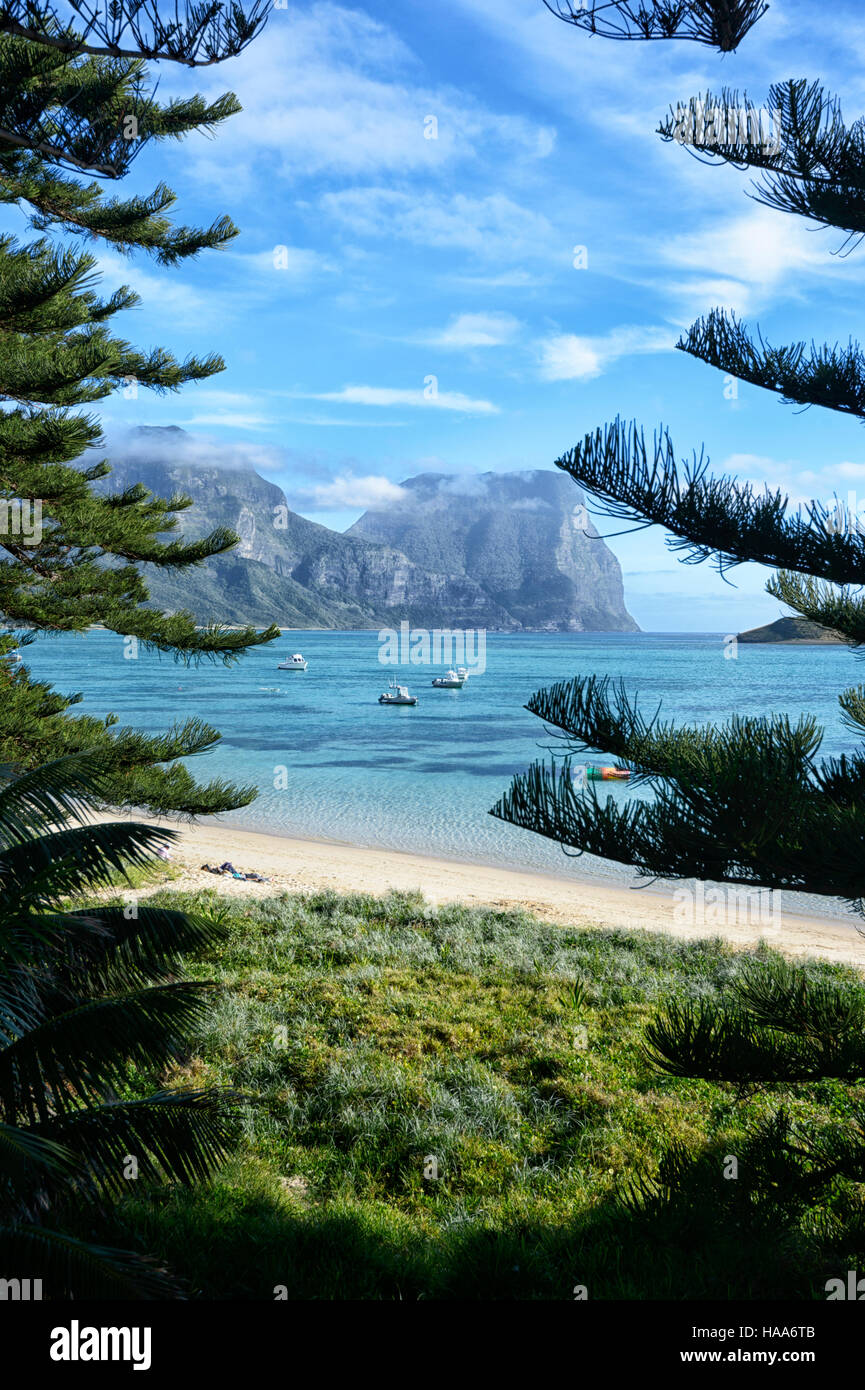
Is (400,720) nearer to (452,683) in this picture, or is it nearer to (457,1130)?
(452,683)

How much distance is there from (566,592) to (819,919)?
450ft

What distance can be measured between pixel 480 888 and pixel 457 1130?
399 inches

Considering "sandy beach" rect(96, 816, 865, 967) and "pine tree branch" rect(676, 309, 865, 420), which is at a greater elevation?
"pine tree branch" rect(676, 309, 865, 420)

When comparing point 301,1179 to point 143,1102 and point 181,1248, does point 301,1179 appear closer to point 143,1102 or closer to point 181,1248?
point 181,1248

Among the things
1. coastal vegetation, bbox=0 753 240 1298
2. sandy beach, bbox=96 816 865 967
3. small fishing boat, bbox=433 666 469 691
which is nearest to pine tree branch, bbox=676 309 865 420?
coastal vegetation, bbox=0 753 240 1298

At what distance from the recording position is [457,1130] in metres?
5.14

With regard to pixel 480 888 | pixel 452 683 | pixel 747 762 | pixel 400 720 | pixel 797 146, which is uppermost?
pixel 797 146

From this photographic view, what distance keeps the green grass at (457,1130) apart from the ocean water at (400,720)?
105 inches

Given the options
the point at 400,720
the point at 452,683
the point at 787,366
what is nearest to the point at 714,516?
the point at 787,366

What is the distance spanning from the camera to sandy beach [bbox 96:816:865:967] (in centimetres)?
1220

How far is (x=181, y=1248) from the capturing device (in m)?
3.64

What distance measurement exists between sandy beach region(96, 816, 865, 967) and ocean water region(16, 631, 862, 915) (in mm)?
1333

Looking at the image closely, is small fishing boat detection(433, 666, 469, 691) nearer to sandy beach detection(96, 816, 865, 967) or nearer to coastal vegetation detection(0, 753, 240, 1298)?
sandy beach detection(96, 816, 865, 967)

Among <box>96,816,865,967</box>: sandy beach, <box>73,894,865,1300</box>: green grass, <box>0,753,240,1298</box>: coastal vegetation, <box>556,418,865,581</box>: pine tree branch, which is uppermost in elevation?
<box>556,418,865,581</box>: pine tree branch
